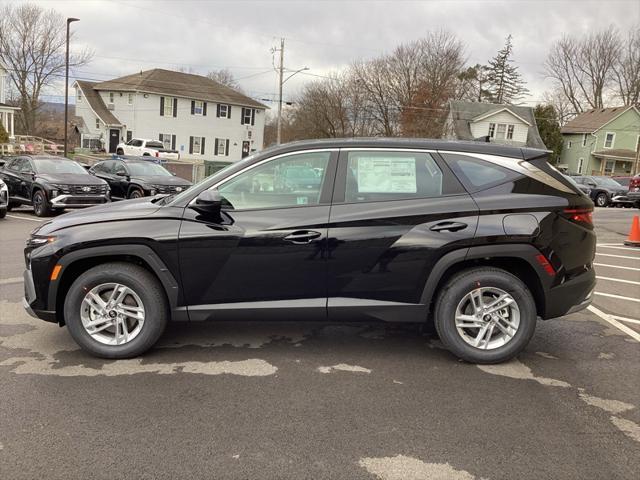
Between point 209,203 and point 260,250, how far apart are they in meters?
0.52

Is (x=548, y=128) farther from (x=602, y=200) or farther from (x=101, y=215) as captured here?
(x=101, y=215)

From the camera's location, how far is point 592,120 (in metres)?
55.8

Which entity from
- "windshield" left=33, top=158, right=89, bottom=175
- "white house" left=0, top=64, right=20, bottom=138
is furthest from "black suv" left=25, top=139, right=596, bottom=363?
"white house" left=0, top=64, right=20, bottom=138

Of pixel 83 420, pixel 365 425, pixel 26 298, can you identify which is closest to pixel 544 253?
pixel 365 425

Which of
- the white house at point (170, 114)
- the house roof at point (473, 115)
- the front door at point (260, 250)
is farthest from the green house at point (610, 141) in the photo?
the front door at point (260, 250)

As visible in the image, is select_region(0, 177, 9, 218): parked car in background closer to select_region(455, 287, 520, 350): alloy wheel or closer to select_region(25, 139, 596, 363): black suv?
select_region(25, 139, 596, 363): black suv

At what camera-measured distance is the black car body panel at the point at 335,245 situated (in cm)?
409

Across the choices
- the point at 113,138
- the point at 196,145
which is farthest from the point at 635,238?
the point at 113,138

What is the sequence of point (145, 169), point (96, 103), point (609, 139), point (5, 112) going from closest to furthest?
point (145, 169) < point (5, 112) < point (96, 103) < point (609, 139)

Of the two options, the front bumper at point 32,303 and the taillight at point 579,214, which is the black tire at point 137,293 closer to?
the front bumper at point 32,303

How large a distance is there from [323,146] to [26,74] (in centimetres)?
5421

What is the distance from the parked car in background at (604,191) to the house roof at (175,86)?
31.8m

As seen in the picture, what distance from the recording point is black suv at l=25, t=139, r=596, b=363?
4.09m

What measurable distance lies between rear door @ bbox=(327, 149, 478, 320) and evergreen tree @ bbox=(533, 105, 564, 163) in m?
55.6
